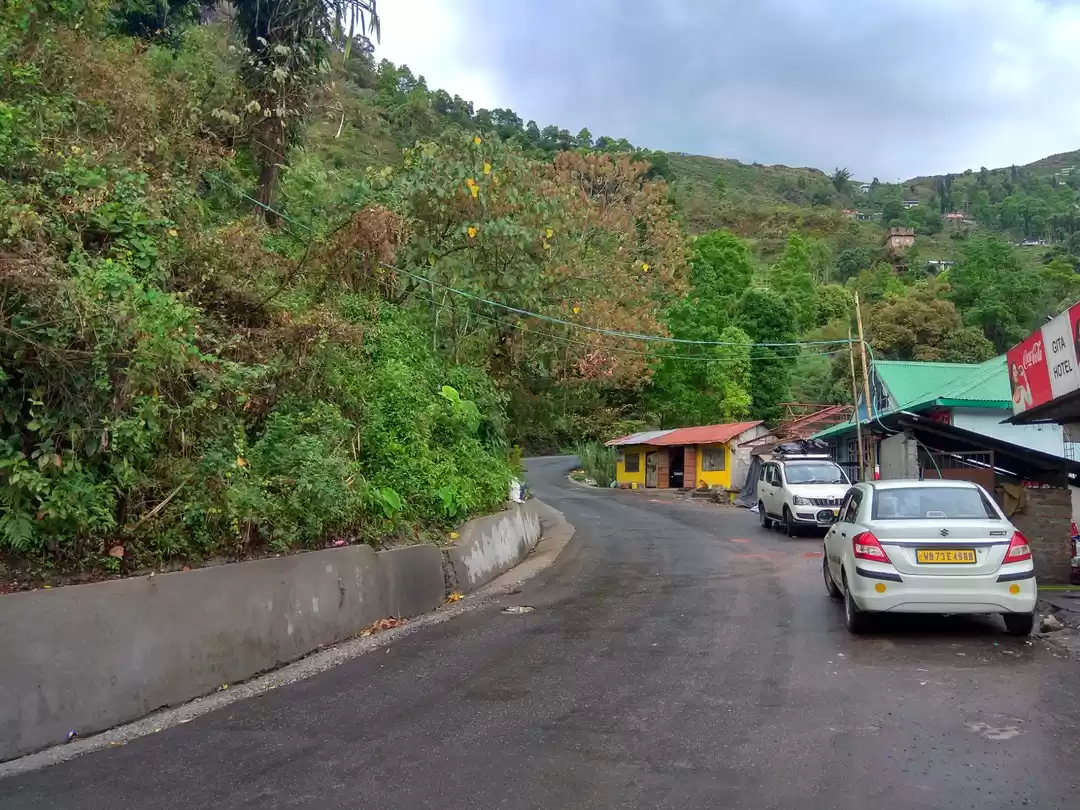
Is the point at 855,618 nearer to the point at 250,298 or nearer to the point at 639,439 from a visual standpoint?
the point at 250,298

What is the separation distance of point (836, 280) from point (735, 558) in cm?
8069

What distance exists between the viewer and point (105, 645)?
248 inches

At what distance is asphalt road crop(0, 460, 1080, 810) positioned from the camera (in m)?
4.81

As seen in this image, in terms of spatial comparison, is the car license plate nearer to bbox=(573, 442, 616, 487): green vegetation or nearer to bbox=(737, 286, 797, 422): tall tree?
bbox=(737, 286, 797, 422): tall tree

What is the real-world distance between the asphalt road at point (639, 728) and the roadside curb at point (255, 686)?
18 cm

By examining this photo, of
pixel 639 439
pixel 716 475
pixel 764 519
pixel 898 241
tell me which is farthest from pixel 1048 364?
pixel 898 241

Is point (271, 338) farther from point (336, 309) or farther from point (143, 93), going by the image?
point (143, 93)

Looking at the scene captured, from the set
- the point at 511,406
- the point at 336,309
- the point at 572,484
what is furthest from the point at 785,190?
the point at 336,309

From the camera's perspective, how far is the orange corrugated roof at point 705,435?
136 feet

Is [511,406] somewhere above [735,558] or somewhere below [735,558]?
above

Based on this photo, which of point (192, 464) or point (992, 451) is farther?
point (992, 451)

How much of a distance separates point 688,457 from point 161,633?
40.5 metres

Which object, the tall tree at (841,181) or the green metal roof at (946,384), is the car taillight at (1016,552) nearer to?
the green metal roof at (946,384)

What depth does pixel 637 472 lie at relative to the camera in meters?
50.6
